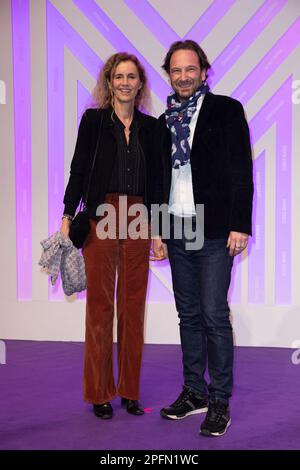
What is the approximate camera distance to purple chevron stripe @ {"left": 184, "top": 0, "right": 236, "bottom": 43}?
14.1 feet

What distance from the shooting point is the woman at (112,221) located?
2646mm

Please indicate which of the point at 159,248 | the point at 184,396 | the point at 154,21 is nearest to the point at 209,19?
the point at 154,21

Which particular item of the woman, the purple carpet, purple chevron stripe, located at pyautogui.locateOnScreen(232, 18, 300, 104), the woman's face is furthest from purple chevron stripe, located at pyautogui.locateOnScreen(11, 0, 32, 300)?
the woman's face

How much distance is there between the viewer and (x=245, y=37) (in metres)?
4.29

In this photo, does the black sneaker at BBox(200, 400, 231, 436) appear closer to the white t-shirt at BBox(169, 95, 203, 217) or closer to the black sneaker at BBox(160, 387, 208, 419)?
the black sneaker at BBox(160, 387, 208, 419)

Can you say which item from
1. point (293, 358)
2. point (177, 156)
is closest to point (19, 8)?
point (177, 156)

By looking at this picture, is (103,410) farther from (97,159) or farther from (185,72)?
(185,72)

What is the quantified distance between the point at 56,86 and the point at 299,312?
2.50 metres

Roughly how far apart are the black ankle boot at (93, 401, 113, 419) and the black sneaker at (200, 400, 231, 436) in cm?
45

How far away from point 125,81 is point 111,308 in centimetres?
105

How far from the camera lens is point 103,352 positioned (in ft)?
8.87

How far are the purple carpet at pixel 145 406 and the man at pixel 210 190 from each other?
0.15 meters

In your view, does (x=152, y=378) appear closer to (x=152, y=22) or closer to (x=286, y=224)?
(x=286, y=224)

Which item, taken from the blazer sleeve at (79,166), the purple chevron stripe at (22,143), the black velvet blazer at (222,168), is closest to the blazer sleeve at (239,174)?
the black velvet blazer at (222,168)
